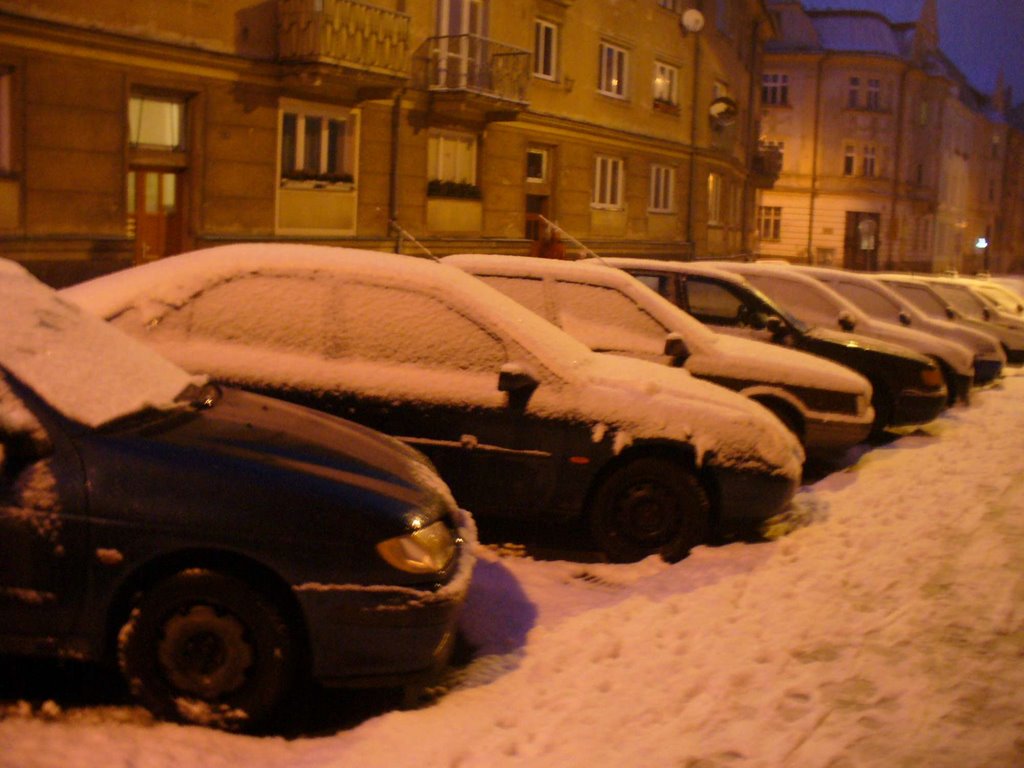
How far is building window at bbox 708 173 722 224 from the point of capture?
34594mm

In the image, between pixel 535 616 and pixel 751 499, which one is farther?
pixel 751 499

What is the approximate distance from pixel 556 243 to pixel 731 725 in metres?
12.3

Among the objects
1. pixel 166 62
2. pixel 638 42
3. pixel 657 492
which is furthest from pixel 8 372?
pixel 638 42

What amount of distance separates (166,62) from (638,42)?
15.2 metres

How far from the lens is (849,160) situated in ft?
185

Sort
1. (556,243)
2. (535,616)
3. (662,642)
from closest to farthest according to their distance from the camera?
(662,642), (535,616), (556,243)

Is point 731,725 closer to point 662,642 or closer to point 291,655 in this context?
point 662,642

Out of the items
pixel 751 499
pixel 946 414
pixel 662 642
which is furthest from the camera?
pixel 946 414

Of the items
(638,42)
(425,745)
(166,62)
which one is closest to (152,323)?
(425,745)

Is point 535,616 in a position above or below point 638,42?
below

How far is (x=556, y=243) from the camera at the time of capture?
16.4 m

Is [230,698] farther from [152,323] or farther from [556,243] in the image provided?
[556,243]

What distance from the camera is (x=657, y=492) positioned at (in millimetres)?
6824

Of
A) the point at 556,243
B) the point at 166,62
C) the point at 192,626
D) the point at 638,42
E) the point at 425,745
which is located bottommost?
the point at 425,745
